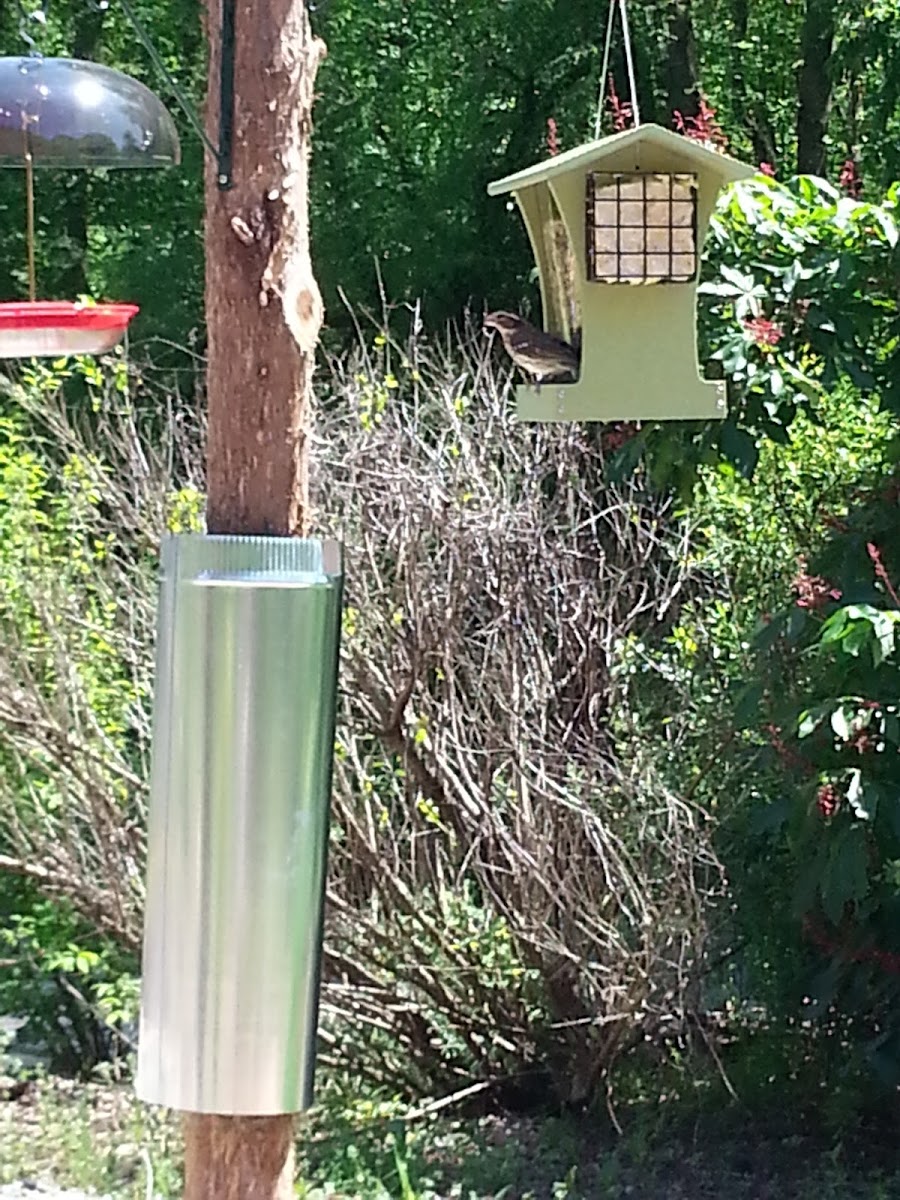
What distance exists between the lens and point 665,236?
3.27 metres

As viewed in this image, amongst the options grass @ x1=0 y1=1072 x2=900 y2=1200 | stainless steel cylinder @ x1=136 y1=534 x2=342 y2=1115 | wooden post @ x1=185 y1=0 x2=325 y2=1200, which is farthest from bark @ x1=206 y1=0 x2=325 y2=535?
grass @ x1=0 y1=1072 x2=900 y2=1200

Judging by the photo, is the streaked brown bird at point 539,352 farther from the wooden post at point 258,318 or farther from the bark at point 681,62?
the bark at point 681,62

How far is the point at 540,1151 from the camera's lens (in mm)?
5293

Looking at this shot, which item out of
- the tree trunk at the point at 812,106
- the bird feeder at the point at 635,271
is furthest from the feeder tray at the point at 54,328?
the tree trunk at the point at 812,106

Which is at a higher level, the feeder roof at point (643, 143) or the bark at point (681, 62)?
the bark at point (681, 62)

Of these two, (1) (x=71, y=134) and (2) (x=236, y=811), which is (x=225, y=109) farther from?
(2) (x=236, y=811)

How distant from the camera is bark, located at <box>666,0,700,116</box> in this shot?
913 centimetres

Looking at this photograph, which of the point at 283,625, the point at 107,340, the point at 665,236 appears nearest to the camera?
the point at 283,625

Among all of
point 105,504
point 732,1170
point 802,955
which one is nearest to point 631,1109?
point 732,1170

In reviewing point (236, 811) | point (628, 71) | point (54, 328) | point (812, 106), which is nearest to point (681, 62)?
point (812, 106)

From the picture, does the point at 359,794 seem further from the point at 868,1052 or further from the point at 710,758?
the point at 868,1052

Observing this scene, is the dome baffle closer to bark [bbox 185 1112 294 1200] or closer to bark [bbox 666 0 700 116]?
bark [bbox 185 1112 294 1200]

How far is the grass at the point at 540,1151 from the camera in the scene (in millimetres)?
5055

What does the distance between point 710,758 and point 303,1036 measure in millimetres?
2678
